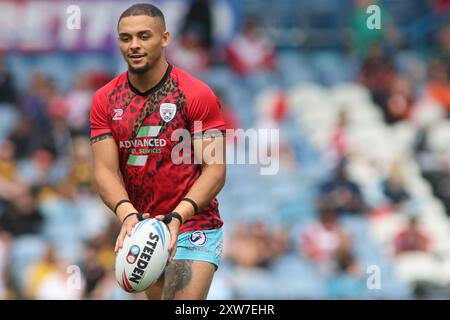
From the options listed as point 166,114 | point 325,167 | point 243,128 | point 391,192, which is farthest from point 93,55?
point 166,114

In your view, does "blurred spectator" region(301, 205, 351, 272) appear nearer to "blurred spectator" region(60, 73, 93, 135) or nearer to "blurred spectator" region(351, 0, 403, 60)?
"blurred spectator" region(60, 73, 93, 135)

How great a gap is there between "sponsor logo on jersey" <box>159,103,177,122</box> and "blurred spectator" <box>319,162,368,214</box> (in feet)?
30.3

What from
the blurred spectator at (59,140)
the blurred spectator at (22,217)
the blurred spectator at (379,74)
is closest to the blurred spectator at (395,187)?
the blurred spectator at (379,74)

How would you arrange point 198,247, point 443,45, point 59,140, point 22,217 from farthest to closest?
point 443,45 → point 59,140 → point 22,217 → point 198,247

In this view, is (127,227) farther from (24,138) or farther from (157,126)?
(24,138)

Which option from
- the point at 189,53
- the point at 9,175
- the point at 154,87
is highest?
the point at 189,53

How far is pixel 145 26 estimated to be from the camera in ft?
25.1

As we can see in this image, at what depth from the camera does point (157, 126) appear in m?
7.86

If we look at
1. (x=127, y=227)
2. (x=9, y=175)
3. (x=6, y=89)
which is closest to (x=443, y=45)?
(x=6, y=89)

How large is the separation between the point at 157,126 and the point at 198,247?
0.87 meters

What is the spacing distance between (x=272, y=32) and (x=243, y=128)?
3.05 metres

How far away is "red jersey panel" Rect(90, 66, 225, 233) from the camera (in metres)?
7.85

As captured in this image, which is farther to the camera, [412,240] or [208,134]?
[412,240]

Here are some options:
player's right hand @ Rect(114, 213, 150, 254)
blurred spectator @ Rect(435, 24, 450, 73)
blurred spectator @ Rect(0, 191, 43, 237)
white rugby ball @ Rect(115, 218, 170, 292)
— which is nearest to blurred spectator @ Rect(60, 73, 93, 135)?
blurred spectator @ Rect(0, 191, 43, 237)
